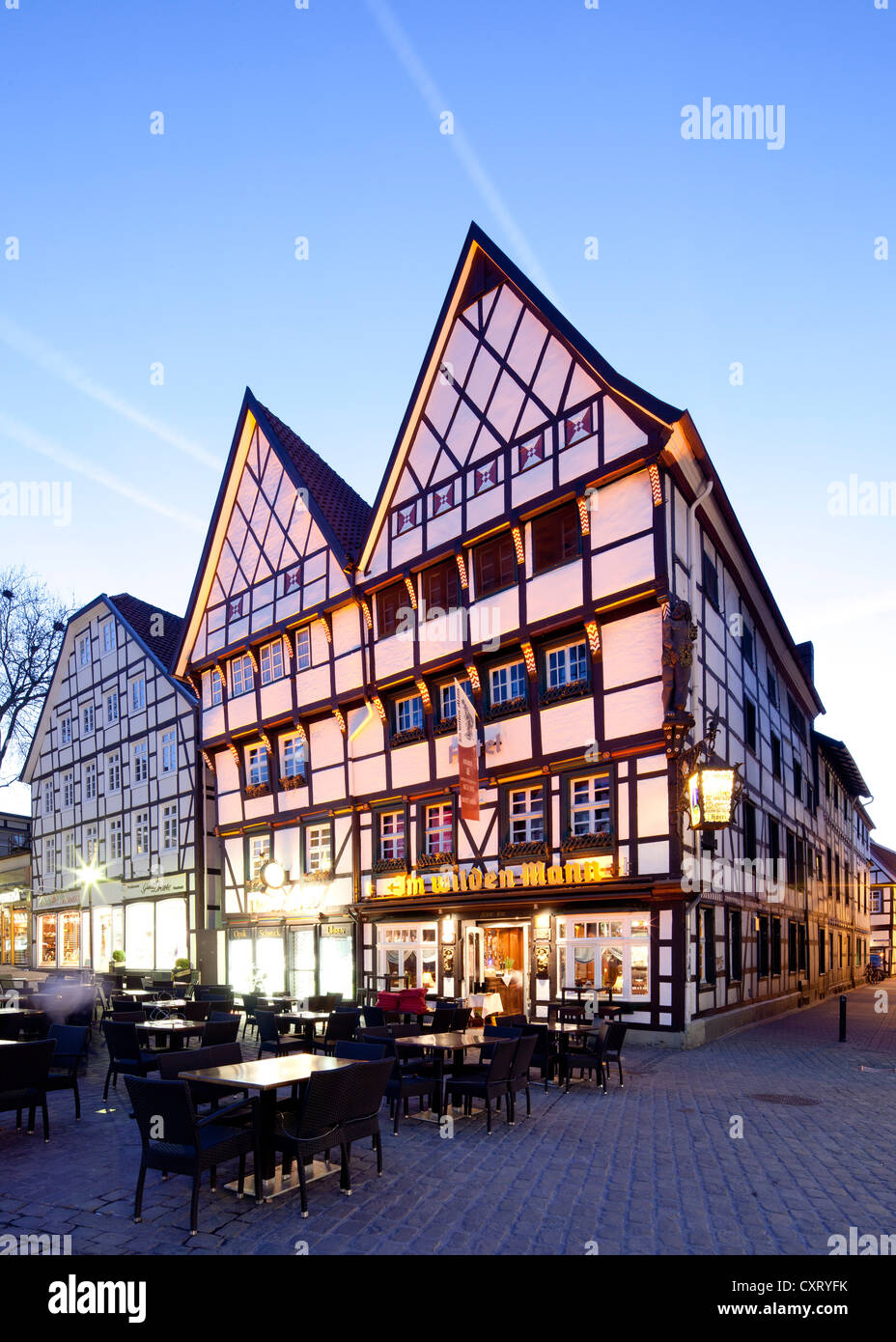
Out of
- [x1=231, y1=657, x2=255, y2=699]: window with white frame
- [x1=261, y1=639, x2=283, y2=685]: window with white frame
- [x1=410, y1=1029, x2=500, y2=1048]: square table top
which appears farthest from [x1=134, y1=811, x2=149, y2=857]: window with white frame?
[x1=410, y1=1029, x2=500, y2=1048]: square table top

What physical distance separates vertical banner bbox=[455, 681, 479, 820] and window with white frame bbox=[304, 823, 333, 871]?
20.4 feet

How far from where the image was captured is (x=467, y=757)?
771 inches

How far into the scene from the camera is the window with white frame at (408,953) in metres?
21.4

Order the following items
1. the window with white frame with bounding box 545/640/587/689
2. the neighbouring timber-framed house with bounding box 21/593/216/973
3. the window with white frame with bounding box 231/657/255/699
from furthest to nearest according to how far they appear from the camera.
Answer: the neighbouring timber-framed house with bounding box 21/593/216/973 → the window with white frame with bounding box 231/657/255/699 → the window with white frame with bounding box 545/640/587/689

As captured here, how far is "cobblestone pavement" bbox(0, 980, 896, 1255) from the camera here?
20.0 feet

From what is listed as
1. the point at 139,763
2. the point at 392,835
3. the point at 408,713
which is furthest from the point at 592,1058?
the point at 139,763

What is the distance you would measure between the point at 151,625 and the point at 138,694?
3.18 m

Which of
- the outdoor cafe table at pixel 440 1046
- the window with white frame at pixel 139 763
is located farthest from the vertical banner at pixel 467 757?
the window with white frame at pixel 139 763

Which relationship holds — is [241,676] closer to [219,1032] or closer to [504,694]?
[504,694]

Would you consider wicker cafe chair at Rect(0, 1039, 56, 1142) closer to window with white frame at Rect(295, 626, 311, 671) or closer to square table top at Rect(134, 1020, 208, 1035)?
square table top at Rect(134, 1020, 208, 1035)

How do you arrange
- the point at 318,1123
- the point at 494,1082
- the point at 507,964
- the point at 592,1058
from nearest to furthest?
1. the point at 318,1123
2. the point at 494,1082
3. the point at 592,1058
4. the point at 507,964

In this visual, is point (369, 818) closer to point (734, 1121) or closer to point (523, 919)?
point (523, 919)

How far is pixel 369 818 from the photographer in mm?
23547
